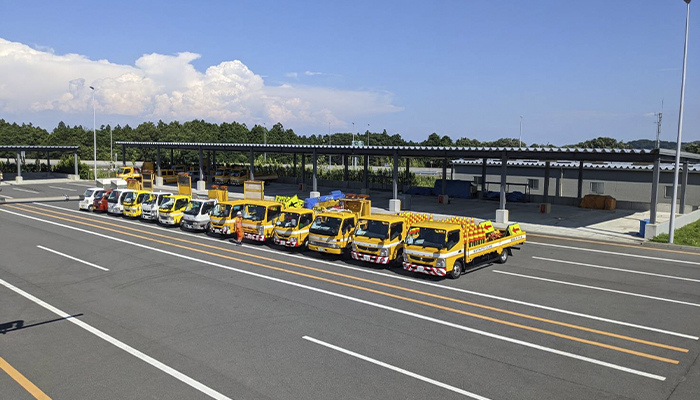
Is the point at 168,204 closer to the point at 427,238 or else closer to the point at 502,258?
the point at 427,238

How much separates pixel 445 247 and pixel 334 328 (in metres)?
5.91

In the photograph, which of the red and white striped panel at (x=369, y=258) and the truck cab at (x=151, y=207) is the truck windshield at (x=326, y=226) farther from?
the truck cab at (x=151, y=207)

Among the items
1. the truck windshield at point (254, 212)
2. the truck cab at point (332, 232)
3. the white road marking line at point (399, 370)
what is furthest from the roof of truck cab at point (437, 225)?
the truck windshield at point (254, 212)

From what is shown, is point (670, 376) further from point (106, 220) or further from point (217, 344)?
point (106, 220)

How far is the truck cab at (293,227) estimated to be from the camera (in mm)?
20562

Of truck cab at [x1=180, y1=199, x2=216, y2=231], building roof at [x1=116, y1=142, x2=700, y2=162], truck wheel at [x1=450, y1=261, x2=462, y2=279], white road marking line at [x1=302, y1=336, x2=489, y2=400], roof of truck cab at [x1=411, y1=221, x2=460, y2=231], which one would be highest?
building roof at [x1=116, y1=142, x2=700, y2=162]

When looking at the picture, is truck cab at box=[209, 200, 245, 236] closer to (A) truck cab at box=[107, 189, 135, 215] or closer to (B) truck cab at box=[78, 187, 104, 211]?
(A) truck cab at box=[107, 189, 135, 215]

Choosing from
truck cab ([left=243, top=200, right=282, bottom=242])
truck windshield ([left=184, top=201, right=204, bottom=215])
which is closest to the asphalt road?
truck cab ([left=243, top=200, right=282, bottom=242])

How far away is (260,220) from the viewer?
22422 millimetres

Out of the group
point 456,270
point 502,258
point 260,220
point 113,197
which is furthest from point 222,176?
point 456,270

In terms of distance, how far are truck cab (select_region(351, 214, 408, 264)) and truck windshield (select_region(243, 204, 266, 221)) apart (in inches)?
227

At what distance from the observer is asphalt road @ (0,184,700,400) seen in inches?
347

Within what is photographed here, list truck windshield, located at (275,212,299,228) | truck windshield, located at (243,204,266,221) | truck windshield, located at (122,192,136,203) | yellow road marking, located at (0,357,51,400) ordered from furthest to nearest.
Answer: truck windshield, located at (122,192,136,203)
truck windshield, located at (243,204,266,221)
truck windshield, located at (275,212,299,228)
yellow road marking, located at (0,357,51,400)

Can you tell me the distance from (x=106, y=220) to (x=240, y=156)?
72245mm
